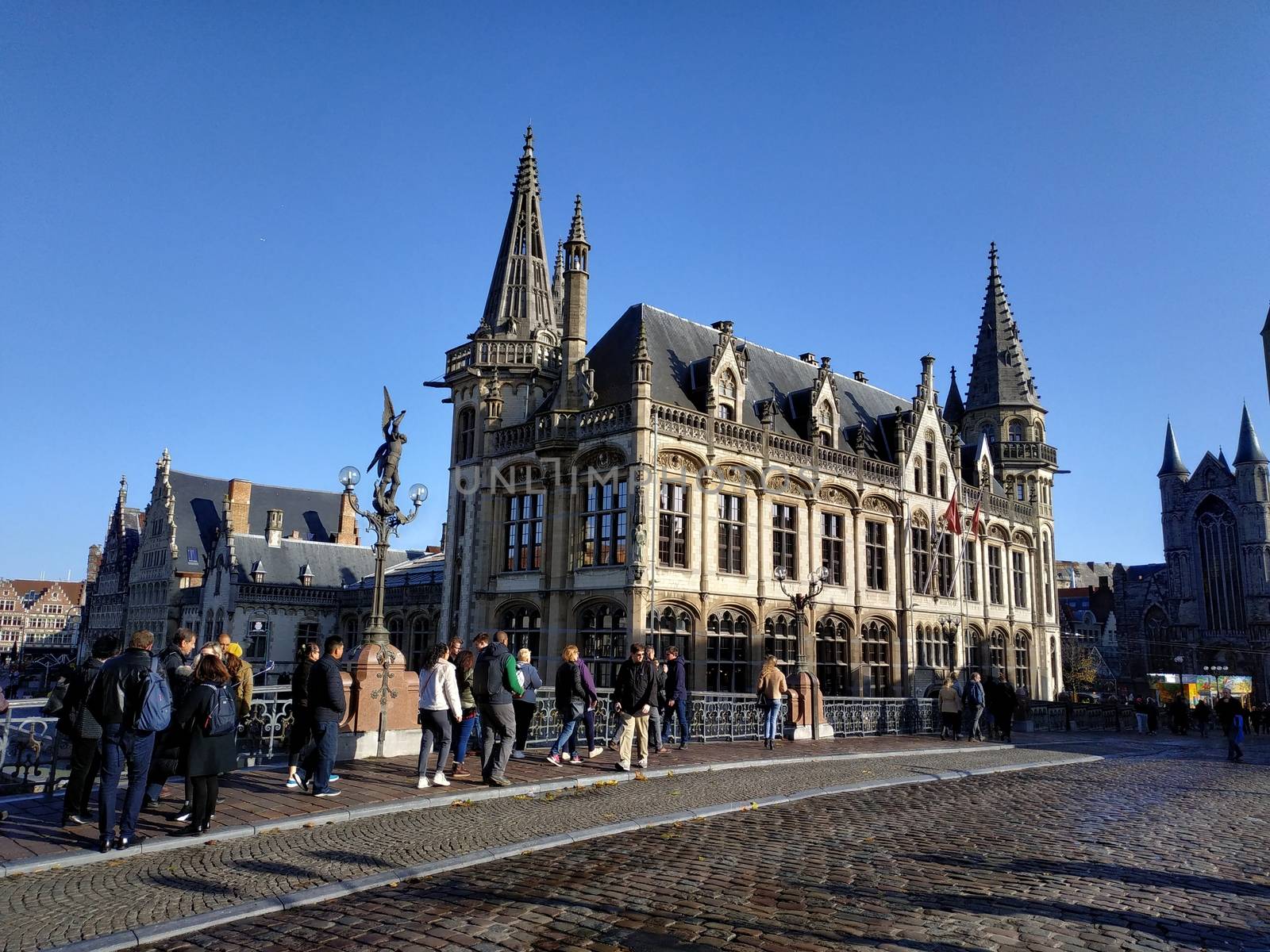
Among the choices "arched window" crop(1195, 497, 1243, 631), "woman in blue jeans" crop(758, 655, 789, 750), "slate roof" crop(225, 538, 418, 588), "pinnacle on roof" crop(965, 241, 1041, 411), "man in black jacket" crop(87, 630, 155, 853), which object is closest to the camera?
"man in black jacket" crop(87, 630, 155, 853)

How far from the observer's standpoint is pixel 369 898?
6.75 m

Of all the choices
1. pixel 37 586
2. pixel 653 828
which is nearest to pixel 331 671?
pixel 653 828

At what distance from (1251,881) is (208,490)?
6680cm

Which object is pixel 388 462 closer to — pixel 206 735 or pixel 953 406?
pixel 206 735

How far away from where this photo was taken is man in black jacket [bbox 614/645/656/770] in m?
13.4

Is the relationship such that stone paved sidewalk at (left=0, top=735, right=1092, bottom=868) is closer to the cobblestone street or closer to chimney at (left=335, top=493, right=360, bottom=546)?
the cobblestone street

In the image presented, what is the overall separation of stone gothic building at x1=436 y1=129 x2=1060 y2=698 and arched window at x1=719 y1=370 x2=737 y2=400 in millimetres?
88

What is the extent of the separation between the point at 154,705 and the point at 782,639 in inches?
981

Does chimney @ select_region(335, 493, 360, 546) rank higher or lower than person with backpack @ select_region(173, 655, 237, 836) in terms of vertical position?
higher

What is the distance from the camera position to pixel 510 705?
11797 mm

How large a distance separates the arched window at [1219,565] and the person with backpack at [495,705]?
10692cm

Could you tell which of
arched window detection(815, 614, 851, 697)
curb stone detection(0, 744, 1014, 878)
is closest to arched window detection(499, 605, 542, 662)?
arched window detection(815, 614, 851, 697)

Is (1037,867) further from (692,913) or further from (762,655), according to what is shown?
(762,655)

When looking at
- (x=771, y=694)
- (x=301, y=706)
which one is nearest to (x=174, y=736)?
(x=301, y=706)
